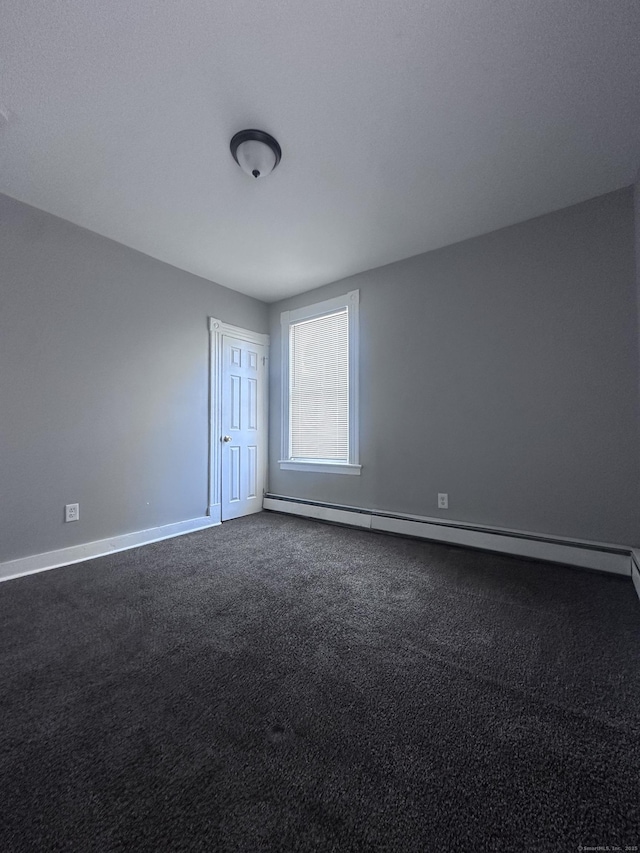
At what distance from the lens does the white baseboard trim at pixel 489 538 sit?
2.41 m

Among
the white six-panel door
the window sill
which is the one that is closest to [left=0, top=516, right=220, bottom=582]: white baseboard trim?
the white six-panel door

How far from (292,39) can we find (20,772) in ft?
9.30

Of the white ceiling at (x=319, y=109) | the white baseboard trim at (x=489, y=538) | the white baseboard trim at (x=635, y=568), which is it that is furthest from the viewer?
the white baseboard trim at (x=489, y=538)

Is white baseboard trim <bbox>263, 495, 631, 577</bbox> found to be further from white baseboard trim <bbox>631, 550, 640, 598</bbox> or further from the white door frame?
the white door frame

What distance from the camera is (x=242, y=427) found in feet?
13.8

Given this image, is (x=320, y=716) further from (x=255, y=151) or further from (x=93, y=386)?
(x=93, y=386)

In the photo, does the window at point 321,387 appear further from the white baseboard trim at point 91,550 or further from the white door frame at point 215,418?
the white baseboard trim at point 91,550

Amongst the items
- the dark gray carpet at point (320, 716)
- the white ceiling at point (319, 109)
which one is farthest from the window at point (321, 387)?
the dark gray carpet at point (320, 716)

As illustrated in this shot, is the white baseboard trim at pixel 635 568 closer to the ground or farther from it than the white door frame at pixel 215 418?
closer to the ground

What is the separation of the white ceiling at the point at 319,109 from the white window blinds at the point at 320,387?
4.14 feet

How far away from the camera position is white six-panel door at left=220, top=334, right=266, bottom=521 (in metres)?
4.00

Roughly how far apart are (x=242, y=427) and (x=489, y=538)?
283cm

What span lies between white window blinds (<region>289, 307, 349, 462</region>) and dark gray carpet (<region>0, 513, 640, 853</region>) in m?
1.96

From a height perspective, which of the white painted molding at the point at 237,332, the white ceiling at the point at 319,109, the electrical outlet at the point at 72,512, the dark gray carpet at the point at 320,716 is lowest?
the dark gray carpet at the point at 320,716
